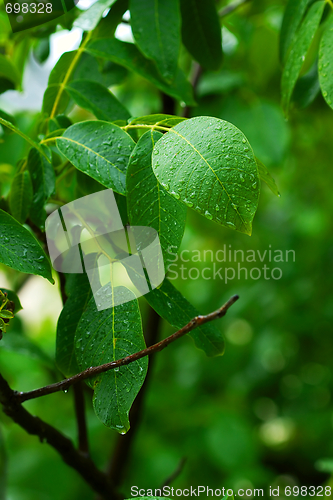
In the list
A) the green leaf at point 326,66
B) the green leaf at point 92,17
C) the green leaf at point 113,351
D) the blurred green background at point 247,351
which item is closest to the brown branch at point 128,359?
the green leaf at point 113,351

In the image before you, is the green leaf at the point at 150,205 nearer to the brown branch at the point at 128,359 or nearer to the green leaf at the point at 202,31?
the brown branch at the point at 128,359

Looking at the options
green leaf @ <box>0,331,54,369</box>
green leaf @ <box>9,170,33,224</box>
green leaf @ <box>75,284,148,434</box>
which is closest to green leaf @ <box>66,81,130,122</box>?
green leaf @ <box>9,170,33,224</box>

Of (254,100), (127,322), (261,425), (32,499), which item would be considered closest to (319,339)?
(261,425)

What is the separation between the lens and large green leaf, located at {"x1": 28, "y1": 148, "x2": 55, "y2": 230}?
0.39 metres

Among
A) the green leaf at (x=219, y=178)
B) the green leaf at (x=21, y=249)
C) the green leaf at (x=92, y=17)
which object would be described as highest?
the green leaf at (x=92, y=17)

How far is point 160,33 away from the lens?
0.46 meters

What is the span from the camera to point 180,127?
0.97ft

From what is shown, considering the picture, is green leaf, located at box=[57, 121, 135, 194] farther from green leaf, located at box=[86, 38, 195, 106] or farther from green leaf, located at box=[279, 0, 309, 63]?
green leaf, located at box=[279, 0, 309, 63]

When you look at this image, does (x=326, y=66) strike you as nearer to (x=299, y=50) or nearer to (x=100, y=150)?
(x=299, y=50)

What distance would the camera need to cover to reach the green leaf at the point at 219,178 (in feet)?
0.85

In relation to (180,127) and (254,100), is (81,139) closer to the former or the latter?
(180,127)

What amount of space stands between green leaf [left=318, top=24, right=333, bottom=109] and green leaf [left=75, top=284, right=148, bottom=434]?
253 mm

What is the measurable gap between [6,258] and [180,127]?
0.53ft

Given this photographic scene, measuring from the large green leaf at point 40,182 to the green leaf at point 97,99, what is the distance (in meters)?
0.10
